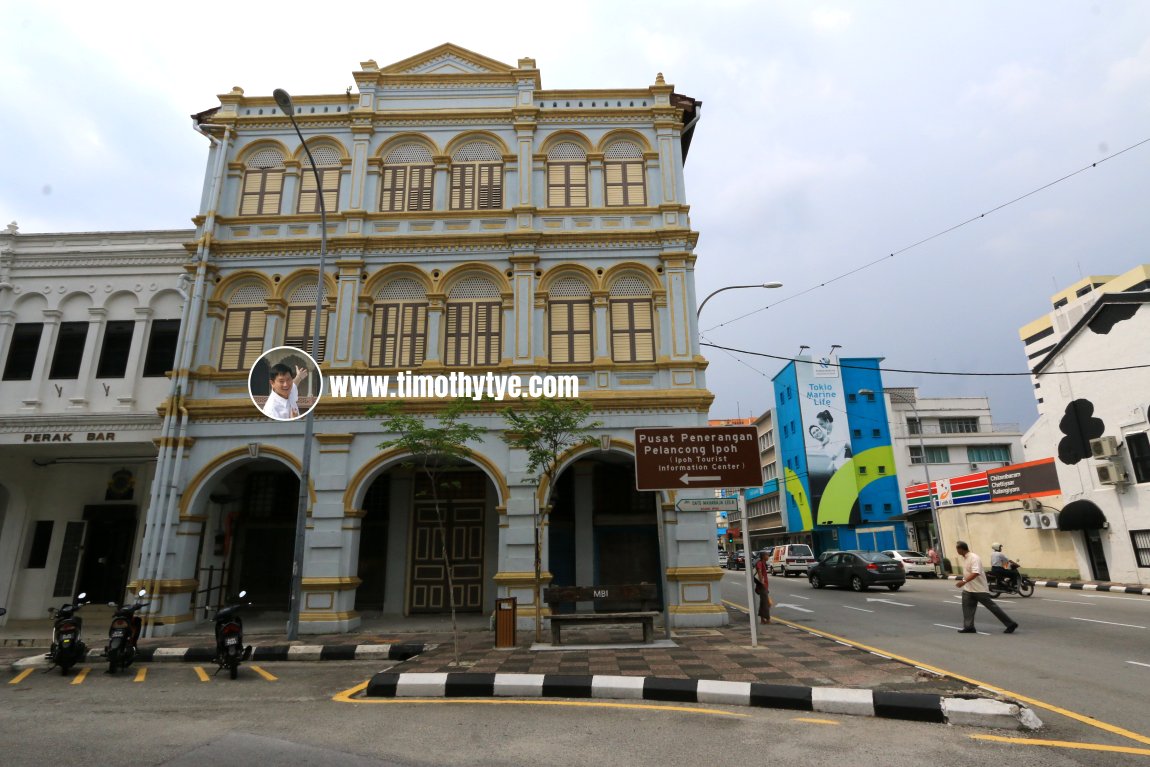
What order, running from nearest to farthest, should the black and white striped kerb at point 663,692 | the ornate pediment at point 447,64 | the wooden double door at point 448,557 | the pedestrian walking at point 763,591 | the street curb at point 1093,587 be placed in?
the black and white striped kerb at point 663,692, the pedestrian walking at point 763,591, the wooden double door at point 448,557, the ornate pediment at point 447,64, the street curb at point 1093,587

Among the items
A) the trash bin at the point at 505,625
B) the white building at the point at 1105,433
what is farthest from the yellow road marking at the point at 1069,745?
the white building at the point at 1105,433

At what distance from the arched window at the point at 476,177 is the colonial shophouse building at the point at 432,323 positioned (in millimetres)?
58

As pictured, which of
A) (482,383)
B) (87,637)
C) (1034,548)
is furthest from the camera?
(1034,548)

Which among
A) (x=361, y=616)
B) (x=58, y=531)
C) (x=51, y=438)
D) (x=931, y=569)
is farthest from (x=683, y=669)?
(x=931, y=569)

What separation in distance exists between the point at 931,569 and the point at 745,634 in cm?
2275

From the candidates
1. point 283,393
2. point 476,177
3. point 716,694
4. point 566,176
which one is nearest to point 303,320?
point 283,393

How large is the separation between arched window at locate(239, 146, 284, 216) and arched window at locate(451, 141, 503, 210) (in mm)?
5006

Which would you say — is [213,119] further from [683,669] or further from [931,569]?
[931,569]

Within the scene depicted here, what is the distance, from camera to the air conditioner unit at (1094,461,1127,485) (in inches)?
811

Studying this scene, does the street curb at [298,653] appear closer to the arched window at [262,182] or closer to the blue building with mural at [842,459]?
the arched window at [262,182]

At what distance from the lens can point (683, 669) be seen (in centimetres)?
897

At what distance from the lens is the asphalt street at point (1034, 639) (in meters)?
7.39

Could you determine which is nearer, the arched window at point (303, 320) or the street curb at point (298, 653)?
the street curb at point (298, 653)

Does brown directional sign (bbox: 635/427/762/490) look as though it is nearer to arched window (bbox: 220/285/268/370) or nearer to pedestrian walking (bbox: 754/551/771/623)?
pedestrian walking (bbox: 754/551/771/623)
